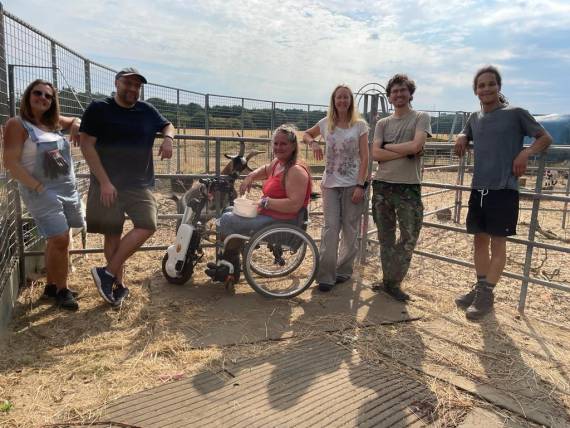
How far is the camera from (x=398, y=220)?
3.67 metres

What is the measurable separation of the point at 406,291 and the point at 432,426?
1.94 meters

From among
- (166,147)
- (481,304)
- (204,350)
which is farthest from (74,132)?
(481,304)

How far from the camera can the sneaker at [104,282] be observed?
3299 mm

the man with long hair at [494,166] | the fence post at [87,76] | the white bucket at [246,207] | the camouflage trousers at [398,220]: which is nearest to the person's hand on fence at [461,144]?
the man with long hair at [494,166]

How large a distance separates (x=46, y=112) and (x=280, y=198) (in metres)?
1.81

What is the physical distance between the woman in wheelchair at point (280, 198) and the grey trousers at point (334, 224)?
263 mm

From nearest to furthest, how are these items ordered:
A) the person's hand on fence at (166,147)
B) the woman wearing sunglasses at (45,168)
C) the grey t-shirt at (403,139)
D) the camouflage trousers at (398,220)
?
the woman wearing sunglasses at (45,168) → the person's hand on fence at (166,147) → the grey t-shirt at (403,139) → the camouflage trousers at (398,220)

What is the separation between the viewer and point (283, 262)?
3.99 m

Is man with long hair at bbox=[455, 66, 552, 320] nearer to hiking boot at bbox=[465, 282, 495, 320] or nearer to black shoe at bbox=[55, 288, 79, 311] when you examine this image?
hiking boot at bbox=[465, 282, 495, 320]

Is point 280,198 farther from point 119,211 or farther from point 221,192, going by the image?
point 119,211

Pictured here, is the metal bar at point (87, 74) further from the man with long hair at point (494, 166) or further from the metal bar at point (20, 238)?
the man with long hair at point (494, 166)

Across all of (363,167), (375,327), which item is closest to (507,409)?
(375,327)

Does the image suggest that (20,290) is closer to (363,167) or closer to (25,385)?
(25,385)

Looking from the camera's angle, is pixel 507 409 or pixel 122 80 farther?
pixel 122 80
